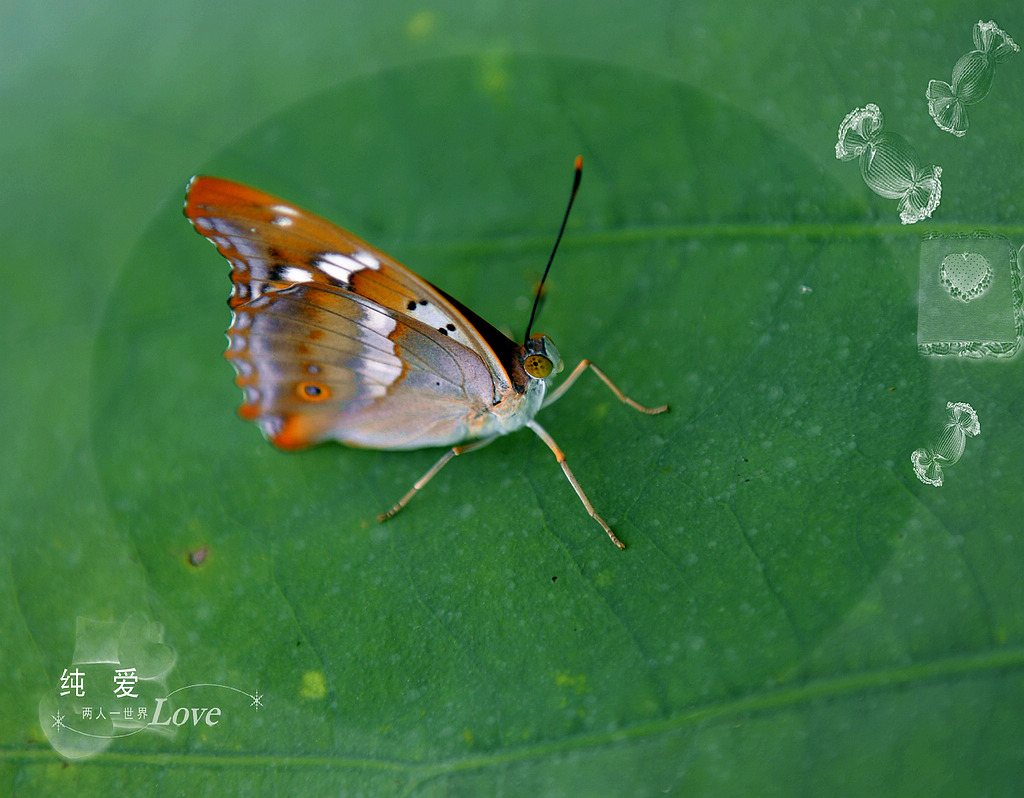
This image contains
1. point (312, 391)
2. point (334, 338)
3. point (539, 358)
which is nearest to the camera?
point (539, 358)

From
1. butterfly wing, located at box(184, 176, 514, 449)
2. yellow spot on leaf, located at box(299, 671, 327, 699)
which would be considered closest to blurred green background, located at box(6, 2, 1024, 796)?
yellow spot on leaf, located at box(299, 671, 327, 699)

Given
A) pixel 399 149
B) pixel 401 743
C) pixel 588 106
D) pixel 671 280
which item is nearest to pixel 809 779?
pixel 401 743

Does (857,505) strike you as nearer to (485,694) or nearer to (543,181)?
(485,694)

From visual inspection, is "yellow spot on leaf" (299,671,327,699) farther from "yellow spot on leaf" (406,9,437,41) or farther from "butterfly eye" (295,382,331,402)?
"yellow spot on leaf" (406,9,437,41)

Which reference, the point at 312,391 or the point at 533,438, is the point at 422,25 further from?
the point at 533,438

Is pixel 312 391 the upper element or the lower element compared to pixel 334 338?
lower

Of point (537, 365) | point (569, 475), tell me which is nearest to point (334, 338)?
point (537, 365)
